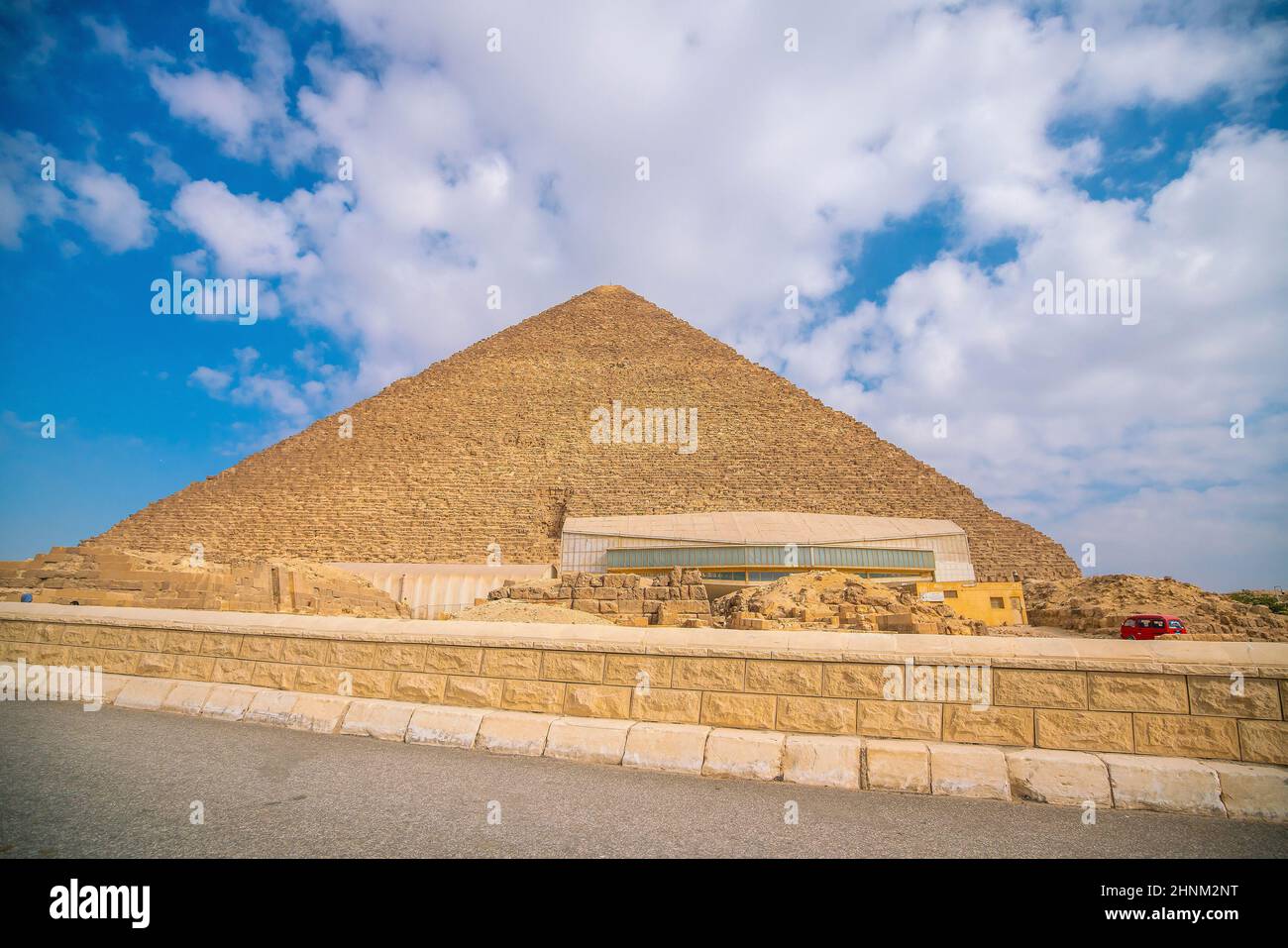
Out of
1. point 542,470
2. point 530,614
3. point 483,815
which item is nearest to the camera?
point 483,815

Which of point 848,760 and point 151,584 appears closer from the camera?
point 848,760

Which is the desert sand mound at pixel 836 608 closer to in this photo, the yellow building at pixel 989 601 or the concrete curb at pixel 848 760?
the concrete curb at pixel 848 760

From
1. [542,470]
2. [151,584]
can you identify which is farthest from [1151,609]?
[542,470]

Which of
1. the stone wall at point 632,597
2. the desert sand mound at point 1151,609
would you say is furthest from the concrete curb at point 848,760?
the desert sand mound at point 1151,609

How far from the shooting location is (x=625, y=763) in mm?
3873

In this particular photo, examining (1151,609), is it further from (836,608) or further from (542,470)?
(542,470)

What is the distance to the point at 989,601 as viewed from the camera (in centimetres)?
2402

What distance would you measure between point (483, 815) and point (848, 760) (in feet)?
6.04

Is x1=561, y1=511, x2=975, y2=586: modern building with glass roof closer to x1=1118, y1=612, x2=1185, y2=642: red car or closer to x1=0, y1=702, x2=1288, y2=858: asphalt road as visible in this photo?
x1=1118, y1=612, x2=1185, y2=642: red car

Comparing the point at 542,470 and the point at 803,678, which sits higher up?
the point at 542,470

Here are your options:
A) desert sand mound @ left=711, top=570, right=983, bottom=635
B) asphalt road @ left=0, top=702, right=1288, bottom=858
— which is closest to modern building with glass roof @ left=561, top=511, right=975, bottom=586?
desert sand mound @ left=711, top=570, right=983, bottom=635

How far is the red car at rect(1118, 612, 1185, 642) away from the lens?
1689 cm
